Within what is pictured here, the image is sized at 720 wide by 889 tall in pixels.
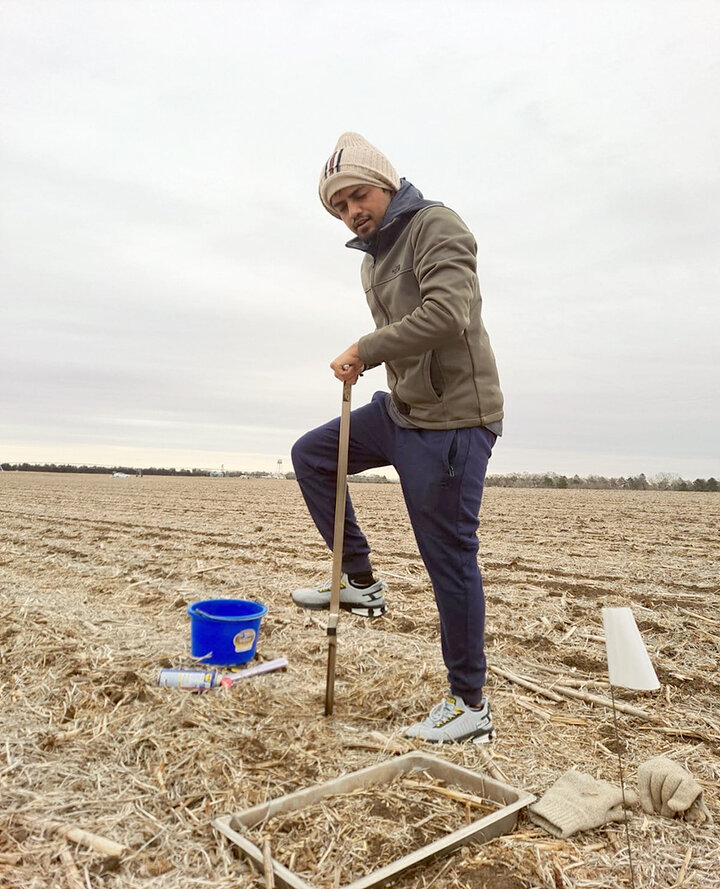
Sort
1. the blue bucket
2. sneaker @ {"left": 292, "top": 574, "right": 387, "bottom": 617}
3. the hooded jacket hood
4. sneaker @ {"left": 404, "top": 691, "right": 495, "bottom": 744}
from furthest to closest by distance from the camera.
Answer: the blue bucket, sneaker @ {"left": 292, "top": 574, "right": 387, "bottom": 617}, the hooded jacket hood, sneaker @ {"left": 404, "top": 691, "right": 495, "bottom": 744}

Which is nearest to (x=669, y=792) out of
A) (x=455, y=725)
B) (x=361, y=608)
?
(x=455, y=725)

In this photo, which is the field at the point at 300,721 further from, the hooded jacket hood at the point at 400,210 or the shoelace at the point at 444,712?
the hooded jacket hood at the point at 400,210

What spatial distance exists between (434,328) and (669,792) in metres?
1.91

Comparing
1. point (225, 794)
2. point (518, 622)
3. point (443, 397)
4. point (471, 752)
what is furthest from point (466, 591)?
point (518, 622)

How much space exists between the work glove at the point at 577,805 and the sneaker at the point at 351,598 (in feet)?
4.49

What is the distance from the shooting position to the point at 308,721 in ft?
10.5

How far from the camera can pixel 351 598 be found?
12.0ft

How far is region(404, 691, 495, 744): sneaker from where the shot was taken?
2.96 meters

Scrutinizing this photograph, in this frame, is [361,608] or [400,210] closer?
[400,210]

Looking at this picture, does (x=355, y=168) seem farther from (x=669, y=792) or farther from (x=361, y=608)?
(x=669, y=792)

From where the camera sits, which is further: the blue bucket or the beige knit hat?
the blue bucket

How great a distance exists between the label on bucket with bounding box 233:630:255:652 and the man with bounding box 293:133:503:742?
4.37 feet

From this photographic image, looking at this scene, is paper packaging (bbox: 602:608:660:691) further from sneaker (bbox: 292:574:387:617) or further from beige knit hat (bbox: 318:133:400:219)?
beige knit hat (bbox: 318:133:400:219)

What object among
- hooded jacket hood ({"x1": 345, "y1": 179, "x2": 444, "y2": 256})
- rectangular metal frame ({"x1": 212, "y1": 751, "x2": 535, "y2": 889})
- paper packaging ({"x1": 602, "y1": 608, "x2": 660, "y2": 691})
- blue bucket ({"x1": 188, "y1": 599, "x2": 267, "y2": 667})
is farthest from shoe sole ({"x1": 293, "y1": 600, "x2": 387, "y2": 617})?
hooded jacket hood ({"x1": 345, "y1": 179, "x2": 444, "y2": 256})
